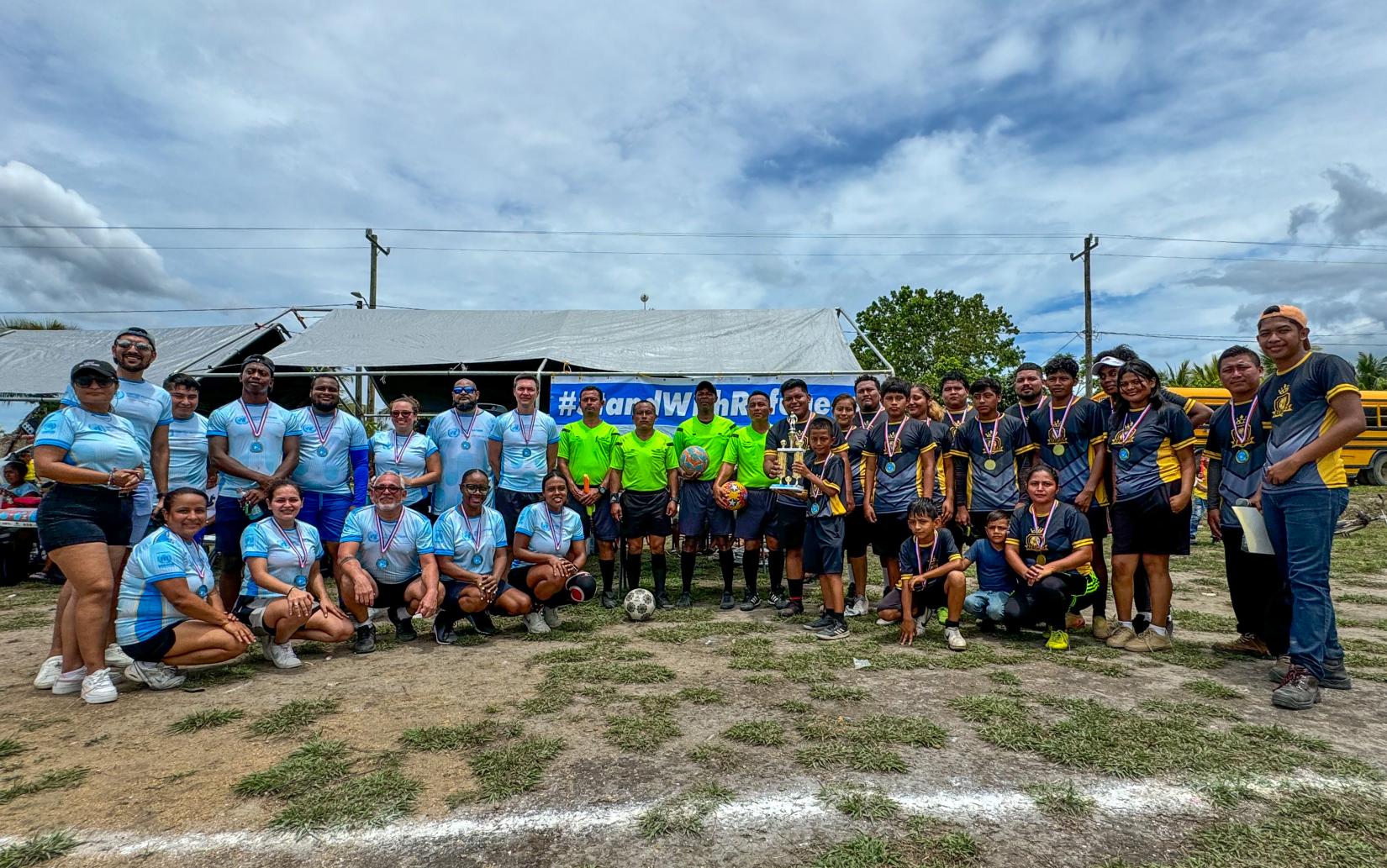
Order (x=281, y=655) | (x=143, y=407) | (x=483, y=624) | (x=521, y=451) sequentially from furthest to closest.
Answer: (x=521, y=451)
(x=483, y=624)
(x=281, y=655)
(x=143, y=407)

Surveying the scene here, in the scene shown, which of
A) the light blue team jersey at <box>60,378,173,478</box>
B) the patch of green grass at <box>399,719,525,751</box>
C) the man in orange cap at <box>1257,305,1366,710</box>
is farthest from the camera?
the light blue team jersey at <box>60,378,173,478</box>

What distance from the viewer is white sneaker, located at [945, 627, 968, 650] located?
4824 millimetres

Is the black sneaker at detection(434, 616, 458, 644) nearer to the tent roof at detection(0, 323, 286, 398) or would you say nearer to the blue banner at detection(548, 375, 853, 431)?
the blue banner at detection(548, 375, 853, 431)

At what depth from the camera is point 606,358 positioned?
10445mm

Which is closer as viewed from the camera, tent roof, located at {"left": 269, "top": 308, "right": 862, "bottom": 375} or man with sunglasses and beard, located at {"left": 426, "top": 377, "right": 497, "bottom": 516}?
man with sunglasses and beard, located at {"left": 426, "top": 377, "right": 497, "bottom": 516}

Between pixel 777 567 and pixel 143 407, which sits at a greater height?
pixel 143 407

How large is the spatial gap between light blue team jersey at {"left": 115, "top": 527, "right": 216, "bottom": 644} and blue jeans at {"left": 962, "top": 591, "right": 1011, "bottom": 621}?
5.03m

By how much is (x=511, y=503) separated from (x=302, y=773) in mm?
3205

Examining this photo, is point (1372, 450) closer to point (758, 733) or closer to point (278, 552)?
point (758, 733)

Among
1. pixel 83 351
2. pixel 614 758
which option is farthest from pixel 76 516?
pixel 83 351

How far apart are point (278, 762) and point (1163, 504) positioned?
17.4ft

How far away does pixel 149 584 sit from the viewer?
400 centimetres

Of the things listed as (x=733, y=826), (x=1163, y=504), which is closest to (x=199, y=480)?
(x=733, y=826)

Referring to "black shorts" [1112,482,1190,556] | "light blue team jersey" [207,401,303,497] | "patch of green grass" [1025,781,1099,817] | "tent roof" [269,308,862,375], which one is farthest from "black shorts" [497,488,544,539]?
"black shorts" [1112,482,1190,556]
